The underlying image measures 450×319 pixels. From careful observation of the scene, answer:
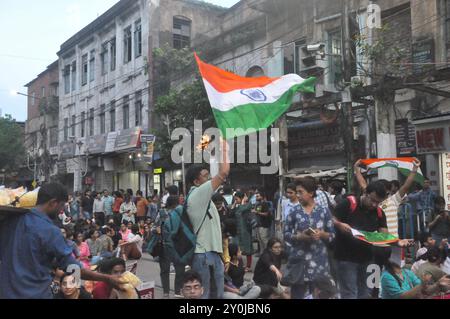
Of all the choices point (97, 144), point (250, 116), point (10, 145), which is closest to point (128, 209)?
point (250, 116)

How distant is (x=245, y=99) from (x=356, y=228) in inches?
79.6

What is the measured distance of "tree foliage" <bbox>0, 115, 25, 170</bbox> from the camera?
35.7 metres

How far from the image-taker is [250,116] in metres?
5.84

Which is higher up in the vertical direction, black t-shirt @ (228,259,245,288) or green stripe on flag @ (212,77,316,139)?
green stripe on flag @ (212,77,316,139)

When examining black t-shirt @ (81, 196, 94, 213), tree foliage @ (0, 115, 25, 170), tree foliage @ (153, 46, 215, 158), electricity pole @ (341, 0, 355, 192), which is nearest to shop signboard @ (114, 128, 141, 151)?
tree foliage @ (153, 46, 215, 158)

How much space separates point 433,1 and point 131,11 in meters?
17.7

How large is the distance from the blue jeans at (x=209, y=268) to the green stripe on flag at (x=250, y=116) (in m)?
1.28

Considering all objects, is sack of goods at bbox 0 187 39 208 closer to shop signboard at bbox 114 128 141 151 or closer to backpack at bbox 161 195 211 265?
backpack at bbox 161 195 211 265

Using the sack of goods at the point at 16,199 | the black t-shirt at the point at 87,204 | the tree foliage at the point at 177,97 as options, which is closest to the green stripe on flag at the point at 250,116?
the sack of goods at the point at 16,199

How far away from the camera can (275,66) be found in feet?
59.3

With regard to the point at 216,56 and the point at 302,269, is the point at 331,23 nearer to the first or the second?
the point at 216,56

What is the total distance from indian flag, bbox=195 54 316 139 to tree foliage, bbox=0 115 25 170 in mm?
33050

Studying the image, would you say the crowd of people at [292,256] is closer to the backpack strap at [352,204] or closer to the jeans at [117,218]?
the backpack strap at [352,204]
